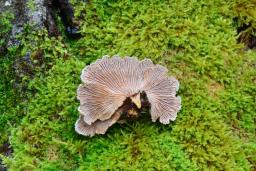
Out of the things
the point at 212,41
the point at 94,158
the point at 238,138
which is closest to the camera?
the point at 94,158

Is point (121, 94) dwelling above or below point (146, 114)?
above

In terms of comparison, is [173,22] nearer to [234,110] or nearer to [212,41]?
[212,41]

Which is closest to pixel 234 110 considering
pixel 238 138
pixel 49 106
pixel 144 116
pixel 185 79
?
pixel 238 138

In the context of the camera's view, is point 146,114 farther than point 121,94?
Yes
